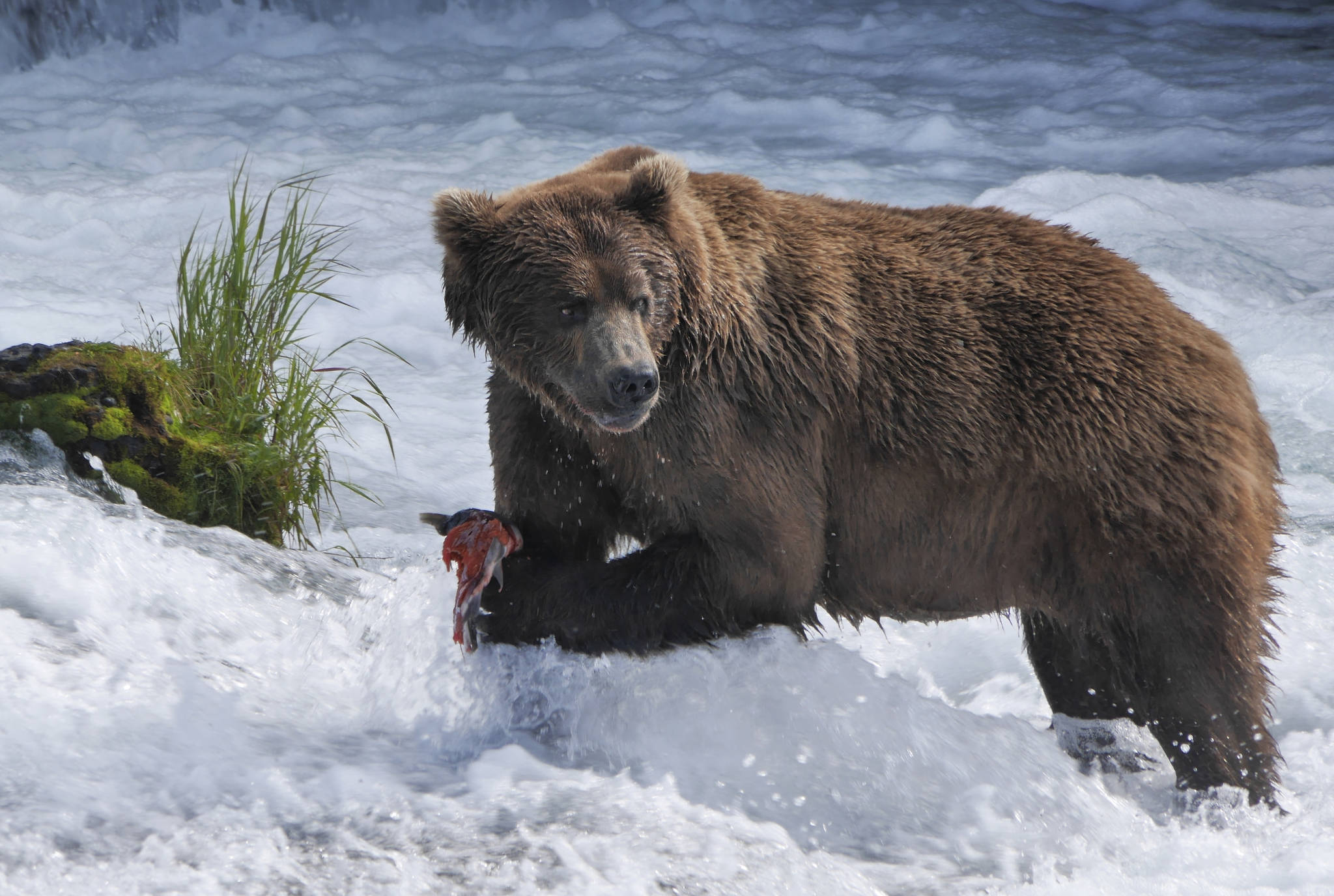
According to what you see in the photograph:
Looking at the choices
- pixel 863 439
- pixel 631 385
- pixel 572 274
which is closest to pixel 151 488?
pixel 572 274

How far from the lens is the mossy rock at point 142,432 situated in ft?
14.3

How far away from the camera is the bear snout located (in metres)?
3.16

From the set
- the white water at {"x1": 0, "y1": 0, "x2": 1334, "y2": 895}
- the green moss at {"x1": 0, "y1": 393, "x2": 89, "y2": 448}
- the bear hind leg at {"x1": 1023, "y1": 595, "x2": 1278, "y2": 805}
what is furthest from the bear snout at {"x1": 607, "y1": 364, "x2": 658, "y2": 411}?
the green moss at {"x1": 0, "y1": 393, "x2": 89, "y2": 448}

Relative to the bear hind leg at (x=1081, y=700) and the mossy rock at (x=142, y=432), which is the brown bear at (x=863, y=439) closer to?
the bear hind leg at (x=1081, y=700)

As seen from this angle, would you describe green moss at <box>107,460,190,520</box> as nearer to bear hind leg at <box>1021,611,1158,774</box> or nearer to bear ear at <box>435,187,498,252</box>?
bear ear at <box>435,187,498,252</box>

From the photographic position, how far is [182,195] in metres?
10.7

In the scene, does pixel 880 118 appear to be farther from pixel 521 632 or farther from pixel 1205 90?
pixel 521 632

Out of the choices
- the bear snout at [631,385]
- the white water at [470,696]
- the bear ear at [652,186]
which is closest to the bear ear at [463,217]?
the bear ear at [652,186]

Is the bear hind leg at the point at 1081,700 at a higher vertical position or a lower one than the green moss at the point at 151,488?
lower

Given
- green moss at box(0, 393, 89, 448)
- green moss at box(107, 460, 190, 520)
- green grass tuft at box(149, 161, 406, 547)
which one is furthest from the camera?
green grass tuft at box(149, 161, 406, 547)

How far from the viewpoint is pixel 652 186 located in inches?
135

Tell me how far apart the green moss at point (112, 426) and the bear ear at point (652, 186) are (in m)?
2.05

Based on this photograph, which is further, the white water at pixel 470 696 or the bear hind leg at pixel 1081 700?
the bear hind leg at pixel 1081 700

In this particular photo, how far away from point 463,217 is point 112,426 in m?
Answer: 1.71
